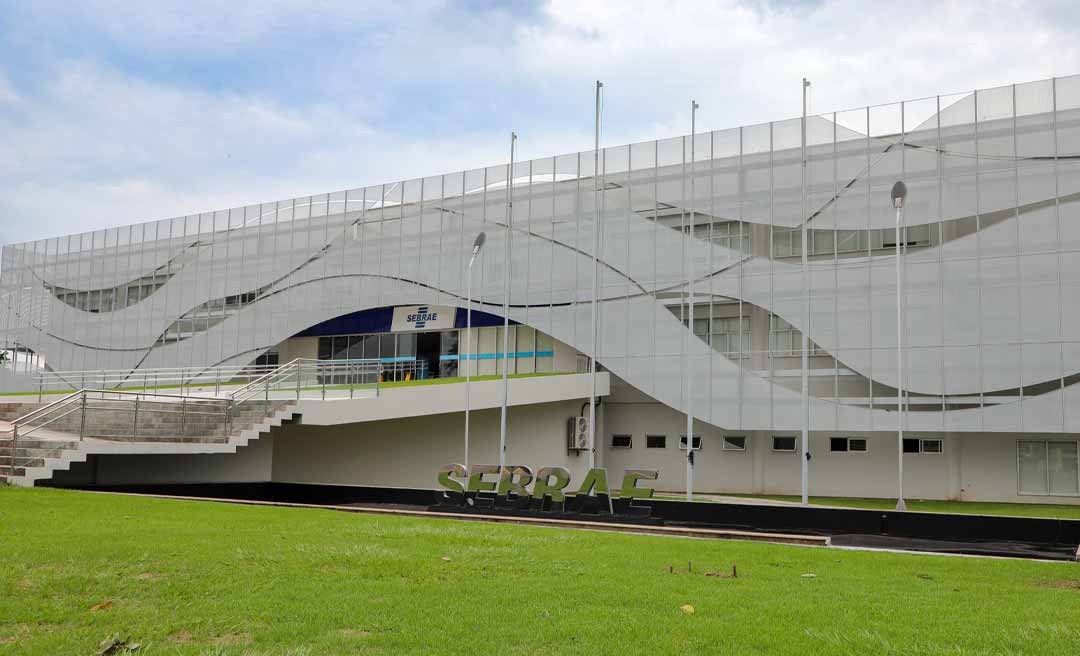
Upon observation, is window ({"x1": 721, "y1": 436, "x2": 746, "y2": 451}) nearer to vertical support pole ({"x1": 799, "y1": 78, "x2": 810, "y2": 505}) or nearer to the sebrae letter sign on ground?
vertical support pole ({"x1": 799, "y1": 78, "x2": 810, "y2": 505})

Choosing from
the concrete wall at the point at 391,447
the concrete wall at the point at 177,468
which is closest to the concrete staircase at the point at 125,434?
the concrete wall at the point at 177,468

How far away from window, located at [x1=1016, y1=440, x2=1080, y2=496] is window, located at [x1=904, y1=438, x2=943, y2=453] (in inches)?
96.5

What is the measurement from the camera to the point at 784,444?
1383 inches

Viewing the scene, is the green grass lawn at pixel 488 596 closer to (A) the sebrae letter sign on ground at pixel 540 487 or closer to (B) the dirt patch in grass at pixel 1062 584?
(B) the dirt patch in grass at pixel 1062 584

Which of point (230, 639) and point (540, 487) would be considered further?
point (540, 487)

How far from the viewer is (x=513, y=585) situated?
905cm

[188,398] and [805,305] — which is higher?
[805,305]

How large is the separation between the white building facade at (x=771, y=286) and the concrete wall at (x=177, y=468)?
3539 mm

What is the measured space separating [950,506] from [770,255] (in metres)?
10.4

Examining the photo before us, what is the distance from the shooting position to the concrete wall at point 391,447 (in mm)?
34531

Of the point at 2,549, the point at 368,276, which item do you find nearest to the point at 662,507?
the point at 2,549

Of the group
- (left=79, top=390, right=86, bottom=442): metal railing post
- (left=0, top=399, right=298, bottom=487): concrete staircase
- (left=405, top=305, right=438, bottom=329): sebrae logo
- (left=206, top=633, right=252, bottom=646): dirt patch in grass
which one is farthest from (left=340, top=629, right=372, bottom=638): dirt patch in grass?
(left=405, top=305, right=438, bottom=329): sebrae logo

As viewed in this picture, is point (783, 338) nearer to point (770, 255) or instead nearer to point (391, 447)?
point (770, 255)

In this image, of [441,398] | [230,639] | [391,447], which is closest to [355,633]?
[230,639]
